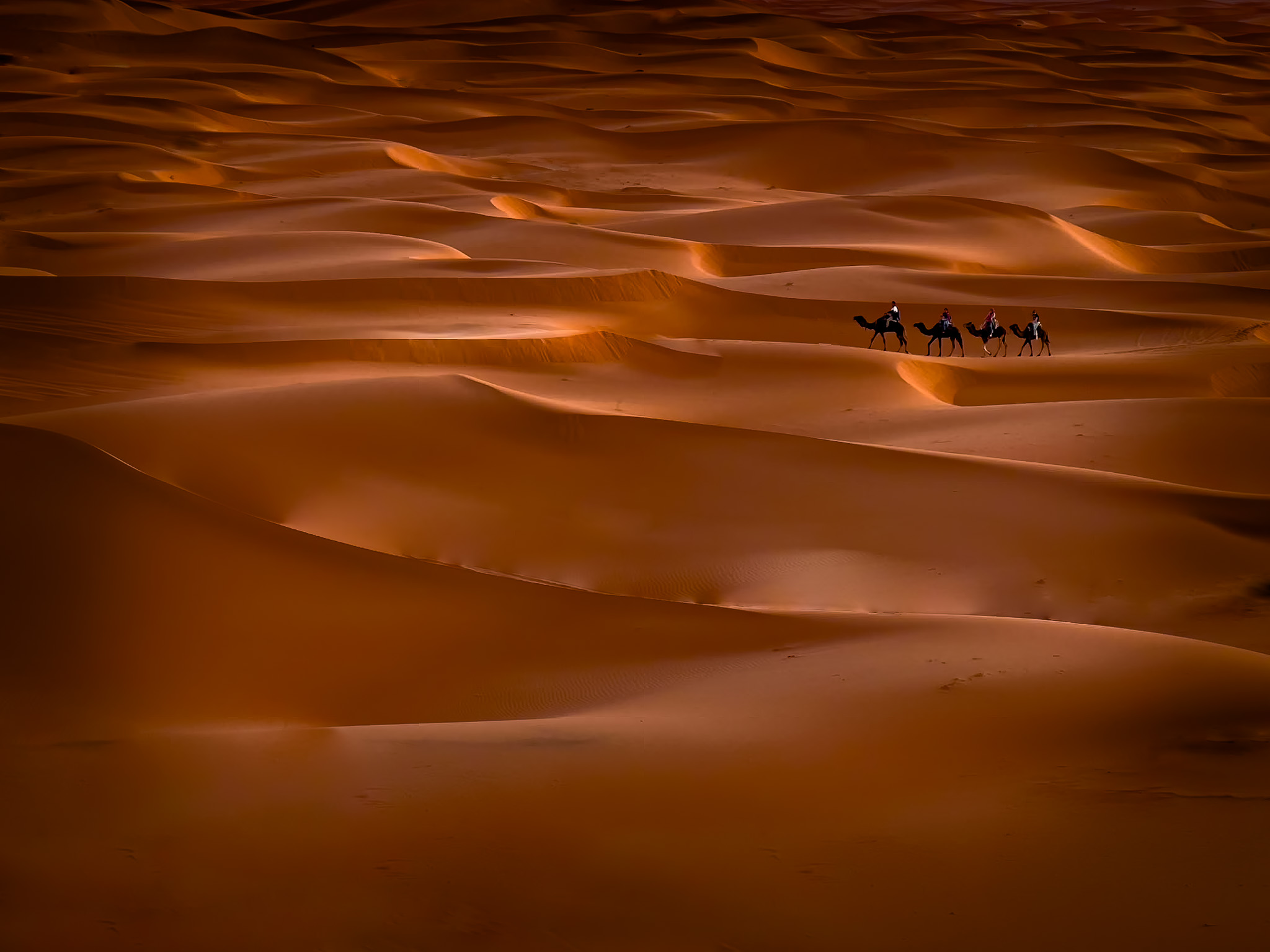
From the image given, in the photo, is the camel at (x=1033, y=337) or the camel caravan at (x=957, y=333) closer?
the camel caravan at (x=957, y=333)

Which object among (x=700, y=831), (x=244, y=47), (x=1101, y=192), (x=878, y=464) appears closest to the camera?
(x=700, y=831)

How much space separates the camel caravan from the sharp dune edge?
224 millimetres

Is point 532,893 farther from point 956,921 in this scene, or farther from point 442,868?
point 956,921

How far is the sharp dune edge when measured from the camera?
8.12ft

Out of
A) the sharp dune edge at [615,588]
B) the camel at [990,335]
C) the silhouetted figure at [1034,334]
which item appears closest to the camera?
the sharp dune edge at [615,588]

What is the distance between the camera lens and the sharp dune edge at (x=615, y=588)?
2.47 metres

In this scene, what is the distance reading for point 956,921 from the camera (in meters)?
2.37

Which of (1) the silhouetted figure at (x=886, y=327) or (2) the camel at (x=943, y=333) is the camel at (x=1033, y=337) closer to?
(2) the camel at (x=943, y=333)

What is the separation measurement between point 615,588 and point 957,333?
3.85m

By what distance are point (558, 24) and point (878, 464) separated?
25370 mm

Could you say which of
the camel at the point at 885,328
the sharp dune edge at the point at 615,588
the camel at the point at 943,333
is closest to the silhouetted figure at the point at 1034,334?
the sharp dune edge at the point at 615,588

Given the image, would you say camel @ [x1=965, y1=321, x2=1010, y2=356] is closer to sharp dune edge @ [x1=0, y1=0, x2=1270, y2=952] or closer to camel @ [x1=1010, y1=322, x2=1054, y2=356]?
camel @ [x1=1010, y1=322, x2=1054, y2=356]

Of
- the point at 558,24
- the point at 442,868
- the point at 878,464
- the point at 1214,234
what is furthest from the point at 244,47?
the point at 442,868

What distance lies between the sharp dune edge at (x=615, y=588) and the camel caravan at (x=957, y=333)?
224 millimetres
